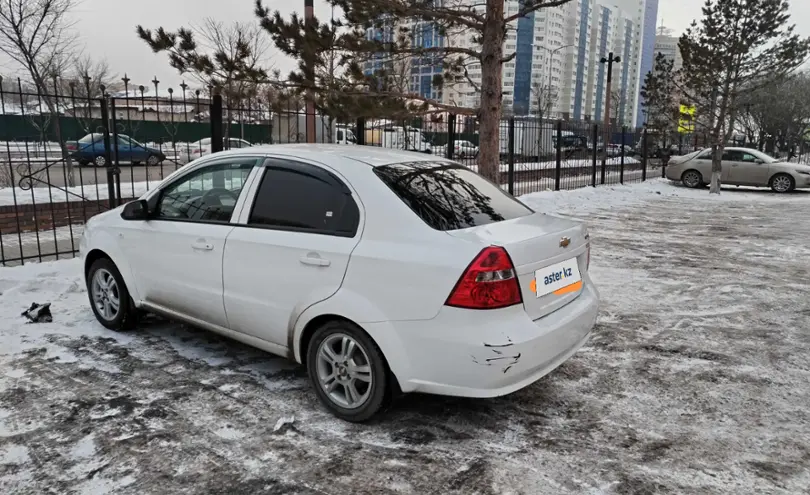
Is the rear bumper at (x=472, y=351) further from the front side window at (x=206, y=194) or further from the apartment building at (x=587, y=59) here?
the apartment building at (x=587, y=59)

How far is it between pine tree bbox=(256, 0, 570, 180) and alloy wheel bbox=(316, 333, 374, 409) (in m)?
5.60

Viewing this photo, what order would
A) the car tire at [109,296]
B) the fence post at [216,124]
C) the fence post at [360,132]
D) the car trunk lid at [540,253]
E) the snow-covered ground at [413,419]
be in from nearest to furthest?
the snow-covered ground at [413,419] < the car trunk lid at [540,253] < the car tire at [109,296] < the fence post at [216,124] < the fence post at [360,132]

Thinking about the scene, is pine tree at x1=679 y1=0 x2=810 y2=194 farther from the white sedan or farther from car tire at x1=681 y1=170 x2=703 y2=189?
the white sedan

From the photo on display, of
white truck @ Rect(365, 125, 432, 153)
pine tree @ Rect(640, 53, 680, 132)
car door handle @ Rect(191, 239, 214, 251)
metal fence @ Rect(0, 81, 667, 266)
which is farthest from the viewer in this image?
pine tree @ Rect(640, 53, 680, 132)

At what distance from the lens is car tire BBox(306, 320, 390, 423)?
3139 mm

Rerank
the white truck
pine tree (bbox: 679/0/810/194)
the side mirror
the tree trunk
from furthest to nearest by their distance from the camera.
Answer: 1. pine tree (bbox: 679/0/810/194)
2. the white truck
3. the tree trunk
4. the side mirror

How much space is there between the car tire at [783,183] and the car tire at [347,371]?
20176mm

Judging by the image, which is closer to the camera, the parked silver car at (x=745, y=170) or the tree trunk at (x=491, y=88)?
the tree trunk at (x=491, y=88)

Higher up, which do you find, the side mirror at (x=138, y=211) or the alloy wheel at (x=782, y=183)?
the side mirror at (x=138, y=211)

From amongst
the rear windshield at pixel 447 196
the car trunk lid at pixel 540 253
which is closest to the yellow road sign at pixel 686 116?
the rear windshield at pixel 447 196

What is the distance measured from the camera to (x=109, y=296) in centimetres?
471

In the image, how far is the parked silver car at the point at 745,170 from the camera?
18.8m

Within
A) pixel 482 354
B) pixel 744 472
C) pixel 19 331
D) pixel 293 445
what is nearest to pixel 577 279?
pixel 482 354

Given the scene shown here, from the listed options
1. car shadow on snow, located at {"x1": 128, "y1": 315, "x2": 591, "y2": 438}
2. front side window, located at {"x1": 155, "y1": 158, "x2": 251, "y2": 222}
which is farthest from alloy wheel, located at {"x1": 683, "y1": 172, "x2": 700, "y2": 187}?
front side window, located at {"x1": 155, "y1": 158, "x2": 251, "y2": 222}
